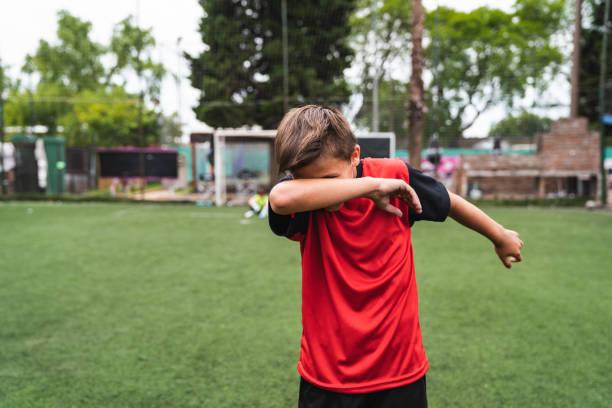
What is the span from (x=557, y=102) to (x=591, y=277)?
9.94m

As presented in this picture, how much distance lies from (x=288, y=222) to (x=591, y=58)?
2199cm

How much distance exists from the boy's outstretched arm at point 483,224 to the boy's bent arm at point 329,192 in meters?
0.22

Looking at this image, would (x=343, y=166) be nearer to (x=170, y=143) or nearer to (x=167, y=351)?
(x=167, y=351)

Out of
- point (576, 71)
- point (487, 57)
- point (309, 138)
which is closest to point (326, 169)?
point (309, 138)

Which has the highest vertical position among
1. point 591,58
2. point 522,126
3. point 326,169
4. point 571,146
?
point 591,58

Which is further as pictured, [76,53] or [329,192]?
[76,53]

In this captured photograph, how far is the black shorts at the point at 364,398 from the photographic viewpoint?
1299mm

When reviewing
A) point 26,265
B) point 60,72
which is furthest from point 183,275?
point 60,72

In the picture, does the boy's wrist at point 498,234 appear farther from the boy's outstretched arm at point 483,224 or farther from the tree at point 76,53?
the tree at point 76,53

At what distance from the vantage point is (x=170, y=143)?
1741 cm

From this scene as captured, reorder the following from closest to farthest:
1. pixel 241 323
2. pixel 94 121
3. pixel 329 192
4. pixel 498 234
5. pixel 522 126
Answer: pixel 329 192, pixel 498 234, pixel 241 323, pixel 522 126, pixel 94 121

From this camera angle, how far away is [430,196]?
4.40 ft

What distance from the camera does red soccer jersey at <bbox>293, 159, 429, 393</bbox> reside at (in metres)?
1.29

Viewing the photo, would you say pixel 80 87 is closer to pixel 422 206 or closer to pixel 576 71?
pixel 576 71
